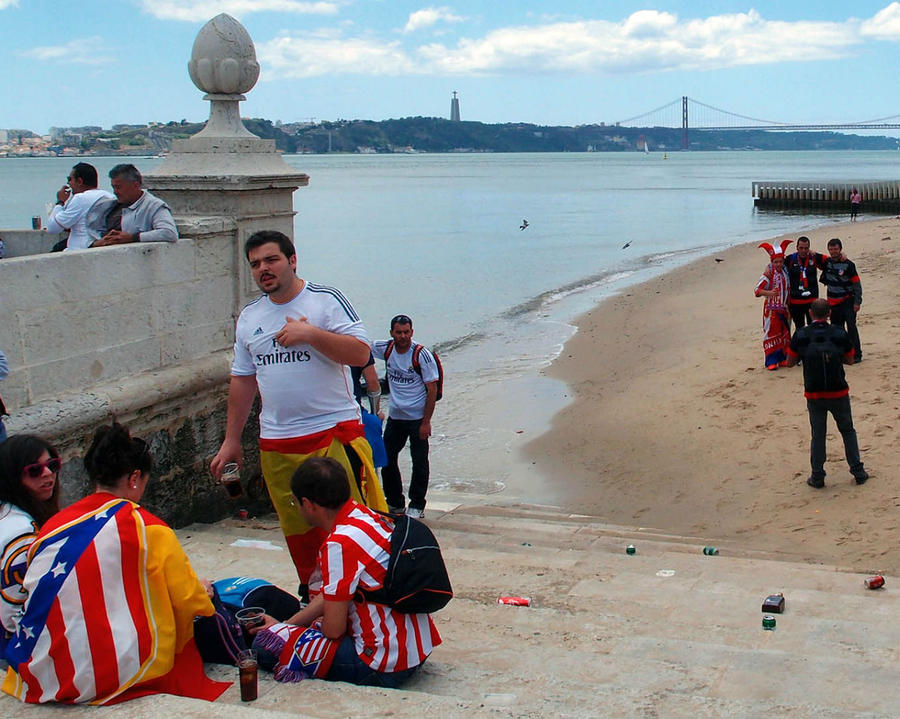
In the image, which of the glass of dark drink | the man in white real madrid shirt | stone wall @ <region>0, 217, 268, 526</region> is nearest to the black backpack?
the glass of dark drink

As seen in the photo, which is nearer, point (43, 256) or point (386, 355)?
point (43, 256)

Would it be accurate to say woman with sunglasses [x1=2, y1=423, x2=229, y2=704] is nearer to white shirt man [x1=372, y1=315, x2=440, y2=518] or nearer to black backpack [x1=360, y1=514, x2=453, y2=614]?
black backpack [x1=360, y1=514, x2=453, y2=614]

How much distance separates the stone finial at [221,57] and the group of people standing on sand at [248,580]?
2813mm

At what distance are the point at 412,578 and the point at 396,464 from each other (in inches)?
176

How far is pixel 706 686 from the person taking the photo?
3898 mm

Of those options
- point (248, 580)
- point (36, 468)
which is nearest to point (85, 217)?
point (248, 580)

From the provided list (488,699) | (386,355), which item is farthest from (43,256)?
(488,699)

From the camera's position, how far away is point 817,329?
8.25 m

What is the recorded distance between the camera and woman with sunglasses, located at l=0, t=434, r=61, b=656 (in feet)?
11.5

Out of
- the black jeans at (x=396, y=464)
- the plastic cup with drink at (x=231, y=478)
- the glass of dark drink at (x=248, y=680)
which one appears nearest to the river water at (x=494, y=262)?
the black jeans at (x=396, y=464)

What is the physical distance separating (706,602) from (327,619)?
237 centimetres

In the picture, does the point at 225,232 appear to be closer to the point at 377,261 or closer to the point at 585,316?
the point at 585,316

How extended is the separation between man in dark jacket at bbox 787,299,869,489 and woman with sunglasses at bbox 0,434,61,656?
607 cm

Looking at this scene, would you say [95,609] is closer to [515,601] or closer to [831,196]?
[515,601]
